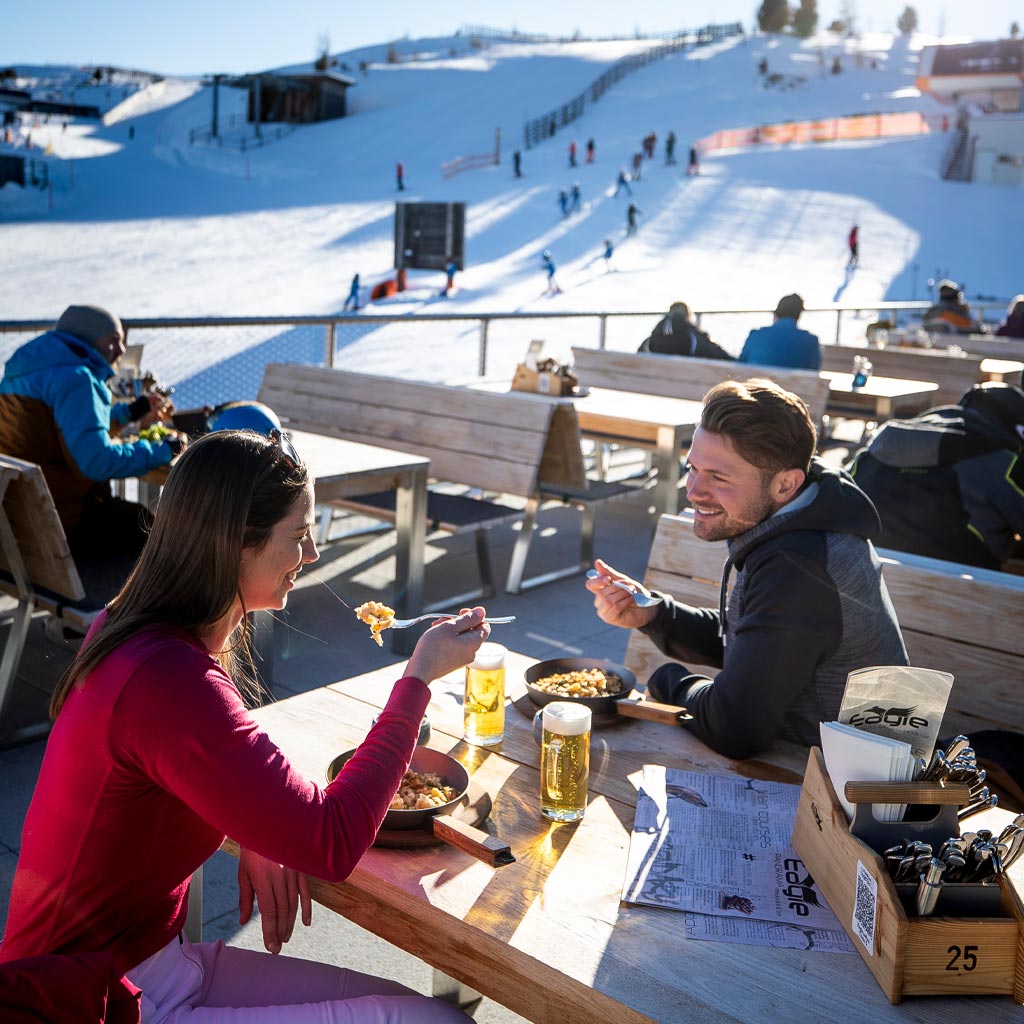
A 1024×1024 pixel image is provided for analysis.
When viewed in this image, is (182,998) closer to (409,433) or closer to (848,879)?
(848,879)

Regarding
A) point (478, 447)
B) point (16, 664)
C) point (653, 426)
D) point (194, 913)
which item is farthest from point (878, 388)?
point (194, 913)

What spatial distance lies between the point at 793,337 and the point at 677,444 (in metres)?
2.58

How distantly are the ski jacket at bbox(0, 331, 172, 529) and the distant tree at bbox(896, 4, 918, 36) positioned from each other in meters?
128

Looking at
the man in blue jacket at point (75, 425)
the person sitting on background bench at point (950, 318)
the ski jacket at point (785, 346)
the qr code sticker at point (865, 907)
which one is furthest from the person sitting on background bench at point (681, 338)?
the qr code sticker at point (865, 907)

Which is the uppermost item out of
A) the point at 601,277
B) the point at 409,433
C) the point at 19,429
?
the point at 19,429

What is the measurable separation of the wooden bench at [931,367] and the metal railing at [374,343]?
5.32 feet

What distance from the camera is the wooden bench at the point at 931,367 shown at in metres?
9.54

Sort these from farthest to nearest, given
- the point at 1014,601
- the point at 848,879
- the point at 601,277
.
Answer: the point at 601,277
the point at 1014,601
the point at 848,879

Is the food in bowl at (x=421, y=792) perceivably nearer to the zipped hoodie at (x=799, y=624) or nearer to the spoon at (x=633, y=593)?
the zipped hoodie at (x=799, y=624)

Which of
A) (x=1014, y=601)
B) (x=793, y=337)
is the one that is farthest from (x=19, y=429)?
(x=793, y=337)

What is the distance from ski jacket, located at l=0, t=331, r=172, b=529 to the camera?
427cm

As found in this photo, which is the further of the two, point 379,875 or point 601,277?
point 601,277

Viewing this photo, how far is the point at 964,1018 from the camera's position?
4.50 feet

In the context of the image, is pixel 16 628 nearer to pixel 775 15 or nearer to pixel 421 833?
pixel 421 833
